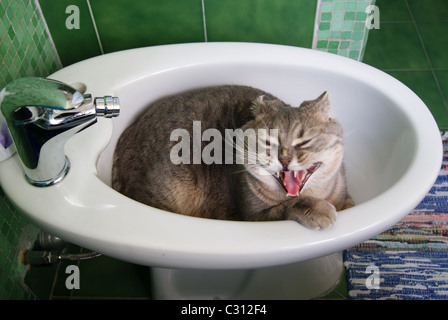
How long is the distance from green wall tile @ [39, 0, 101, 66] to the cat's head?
672mm

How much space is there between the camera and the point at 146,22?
1332mm

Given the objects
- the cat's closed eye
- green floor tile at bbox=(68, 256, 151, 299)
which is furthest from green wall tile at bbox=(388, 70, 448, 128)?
green floor tile at bbox=(68, 256, 151, 299)

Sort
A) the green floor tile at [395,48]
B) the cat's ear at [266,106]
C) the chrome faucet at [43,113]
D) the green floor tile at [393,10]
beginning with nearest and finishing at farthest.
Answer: the chrome faucet at [43,113] < the cat's ear at [266,106] < the green floor tile at [395,48] < the green floor tile at [393,10]

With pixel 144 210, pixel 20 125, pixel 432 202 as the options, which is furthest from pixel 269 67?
pixel 432 202

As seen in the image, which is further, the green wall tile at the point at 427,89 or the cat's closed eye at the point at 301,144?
the green wall tile at the point at 427,89

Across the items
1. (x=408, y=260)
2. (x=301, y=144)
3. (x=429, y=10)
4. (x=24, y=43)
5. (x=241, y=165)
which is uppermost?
(x=24, y=43)

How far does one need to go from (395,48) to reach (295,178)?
4.82 feet

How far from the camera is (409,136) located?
0.98m

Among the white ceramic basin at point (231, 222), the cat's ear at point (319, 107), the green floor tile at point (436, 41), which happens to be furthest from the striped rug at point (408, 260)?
the green floor tile at point (436, 41)

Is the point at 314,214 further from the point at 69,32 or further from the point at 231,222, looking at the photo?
the point at 69,32

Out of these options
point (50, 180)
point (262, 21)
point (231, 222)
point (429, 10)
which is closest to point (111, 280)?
point (50, 180)

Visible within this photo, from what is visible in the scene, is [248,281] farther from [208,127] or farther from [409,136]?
[409,136]

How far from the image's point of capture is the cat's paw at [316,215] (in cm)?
79

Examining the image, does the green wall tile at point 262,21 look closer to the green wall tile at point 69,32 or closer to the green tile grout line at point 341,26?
the green tile grout line at point 341,26
